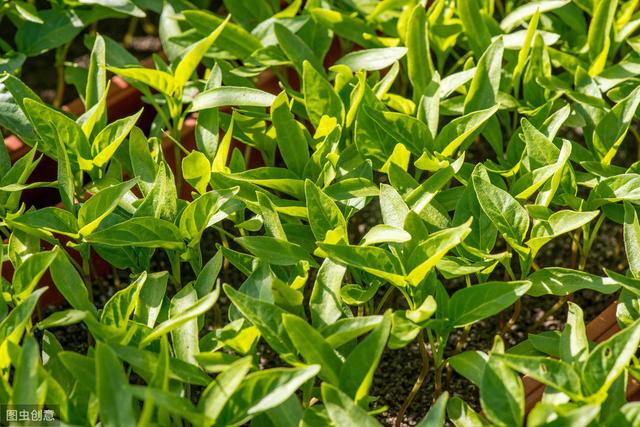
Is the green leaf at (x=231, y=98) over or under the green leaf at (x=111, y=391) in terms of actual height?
over

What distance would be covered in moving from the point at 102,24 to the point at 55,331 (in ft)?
2.95

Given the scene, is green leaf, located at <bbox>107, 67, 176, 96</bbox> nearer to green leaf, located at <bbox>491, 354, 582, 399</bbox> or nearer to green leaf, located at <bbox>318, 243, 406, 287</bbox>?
green leaf, located at <bbox>318, 243, 406, 287</bbox>

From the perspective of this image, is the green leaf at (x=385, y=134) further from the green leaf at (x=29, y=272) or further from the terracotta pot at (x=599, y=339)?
the green leaf at (x=29, y=272)

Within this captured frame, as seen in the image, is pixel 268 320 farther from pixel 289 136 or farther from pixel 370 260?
pixel 289 136

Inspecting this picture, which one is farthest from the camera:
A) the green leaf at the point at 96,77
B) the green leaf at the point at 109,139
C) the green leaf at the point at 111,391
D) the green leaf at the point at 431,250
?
the green leaf at the point at 96,77

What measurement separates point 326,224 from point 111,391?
342 mm

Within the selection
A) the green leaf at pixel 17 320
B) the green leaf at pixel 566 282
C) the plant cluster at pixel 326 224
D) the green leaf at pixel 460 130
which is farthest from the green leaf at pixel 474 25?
the green leaf at pixel 17 320

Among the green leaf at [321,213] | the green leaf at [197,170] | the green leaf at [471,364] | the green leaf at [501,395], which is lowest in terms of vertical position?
the green leaf at [471,364]

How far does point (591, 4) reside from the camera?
58.7 inches

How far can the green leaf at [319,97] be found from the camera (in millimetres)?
1260

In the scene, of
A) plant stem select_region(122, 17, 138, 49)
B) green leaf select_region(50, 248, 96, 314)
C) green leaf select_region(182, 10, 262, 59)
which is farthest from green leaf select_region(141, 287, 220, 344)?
plant stem select_region(122, 17, 138, 49)

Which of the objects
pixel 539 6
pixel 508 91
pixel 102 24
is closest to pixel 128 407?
pixel 508 91

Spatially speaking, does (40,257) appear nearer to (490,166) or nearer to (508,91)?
(490,166)

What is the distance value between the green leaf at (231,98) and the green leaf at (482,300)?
41cm
